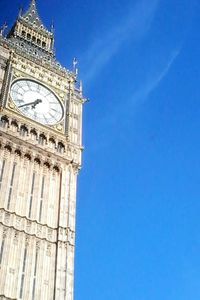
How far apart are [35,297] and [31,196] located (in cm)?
799

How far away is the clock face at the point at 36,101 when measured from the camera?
44562 mm

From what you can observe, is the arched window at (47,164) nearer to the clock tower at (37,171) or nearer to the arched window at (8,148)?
the clock tower at (37,171)

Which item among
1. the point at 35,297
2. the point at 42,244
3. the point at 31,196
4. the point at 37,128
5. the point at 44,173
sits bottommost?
the point at 35,297

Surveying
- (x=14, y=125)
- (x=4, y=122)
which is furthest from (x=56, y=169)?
(x=4, y=122)

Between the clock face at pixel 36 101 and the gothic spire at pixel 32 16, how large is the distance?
44.7 feet

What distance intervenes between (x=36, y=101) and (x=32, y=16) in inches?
729

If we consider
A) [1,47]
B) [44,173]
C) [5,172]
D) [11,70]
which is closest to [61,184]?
[44,173]

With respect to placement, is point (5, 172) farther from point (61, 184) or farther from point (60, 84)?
point (60, 84)

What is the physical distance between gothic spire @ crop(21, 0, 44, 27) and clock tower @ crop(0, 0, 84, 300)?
5.81m

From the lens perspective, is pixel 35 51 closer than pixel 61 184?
No

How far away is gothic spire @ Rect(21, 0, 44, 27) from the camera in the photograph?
192 feet

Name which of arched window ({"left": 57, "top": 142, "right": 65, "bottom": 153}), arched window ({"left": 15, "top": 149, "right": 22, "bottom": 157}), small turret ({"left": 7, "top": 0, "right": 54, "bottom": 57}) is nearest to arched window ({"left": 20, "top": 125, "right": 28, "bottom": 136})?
arched window ({"left": 15, "top": 149, "right": 22, "bottom": 157})

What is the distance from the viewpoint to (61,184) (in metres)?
41.8

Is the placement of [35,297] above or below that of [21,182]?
below
